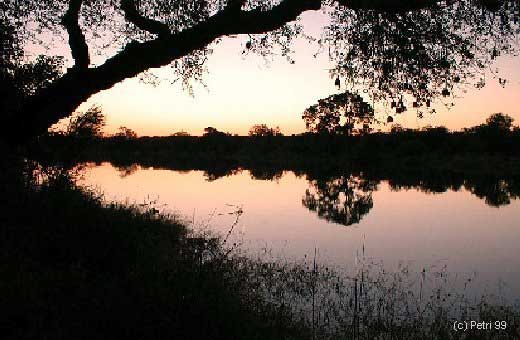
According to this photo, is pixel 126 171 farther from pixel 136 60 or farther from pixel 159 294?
pixel 159 294

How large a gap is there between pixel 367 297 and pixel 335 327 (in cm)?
220

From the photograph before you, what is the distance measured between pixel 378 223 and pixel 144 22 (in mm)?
17633

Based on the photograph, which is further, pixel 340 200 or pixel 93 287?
pixel 340 200

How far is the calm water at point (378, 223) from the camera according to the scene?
48.0 ft

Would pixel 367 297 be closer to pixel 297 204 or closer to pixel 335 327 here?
pixel 335 327

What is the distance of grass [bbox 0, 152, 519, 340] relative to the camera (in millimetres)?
4535

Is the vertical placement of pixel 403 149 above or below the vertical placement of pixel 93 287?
above

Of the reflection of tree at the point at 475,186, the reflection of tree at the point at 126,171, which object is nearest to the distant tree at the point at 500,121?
the reflection of tree at the point at 475,186

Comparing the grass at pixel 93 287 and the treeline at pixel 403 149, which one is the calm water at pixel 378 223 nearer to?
the grass at pixel 93 287

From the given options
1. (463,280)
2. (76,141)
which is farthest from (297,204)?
(463,280)

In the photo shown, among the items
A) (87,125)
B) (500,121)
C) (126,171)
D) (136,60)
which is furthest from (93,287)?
(500,121)

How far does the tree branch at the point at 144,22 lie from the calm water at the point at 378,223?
11.8 ft

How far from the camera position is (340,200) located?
32.3 meters

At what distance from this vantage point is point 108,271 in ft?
20.0
